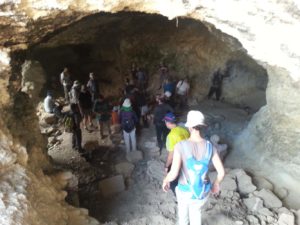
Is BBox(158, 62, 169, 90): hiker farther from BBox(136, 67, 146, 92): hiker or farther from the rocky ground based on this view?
the rocky ground

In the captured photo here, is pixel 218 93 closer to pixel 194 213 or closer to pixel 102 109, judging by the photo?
pixel 102 109

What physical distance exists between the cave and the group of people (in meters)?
0.54

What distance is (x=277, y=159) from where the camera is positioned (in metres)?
7.42

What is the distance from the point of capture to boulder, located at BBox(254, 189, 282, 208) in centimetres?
613

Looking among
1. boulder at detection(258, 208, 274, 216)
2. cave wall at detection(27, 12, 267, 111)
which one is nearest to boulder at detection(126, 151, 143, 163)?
boulder at detection(258, 208, 274, 216)

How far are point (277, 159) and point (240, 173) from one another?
102 centimetres

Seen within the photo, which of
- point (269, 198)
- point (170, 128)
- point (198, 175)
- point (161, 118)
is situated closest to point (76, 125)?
point (161, 118)

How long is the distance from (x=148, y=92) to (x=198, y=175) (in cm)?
870

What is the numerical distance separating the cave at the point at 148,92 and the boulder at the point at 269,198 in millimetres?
96

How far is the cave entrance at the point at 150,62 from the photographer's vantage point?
9.47m

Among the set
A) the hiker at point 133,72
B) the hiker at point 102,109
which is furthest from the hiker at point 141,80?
the hiker at point 102,109

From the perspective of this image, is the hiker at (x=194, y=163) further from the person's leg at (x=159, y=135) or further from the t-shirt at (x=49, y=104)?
the t-shirt at (x=49, y=104)

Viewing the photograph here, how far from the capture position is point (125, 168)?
803 cm

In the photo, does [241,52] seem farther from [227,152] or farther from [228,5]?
[228,5]
